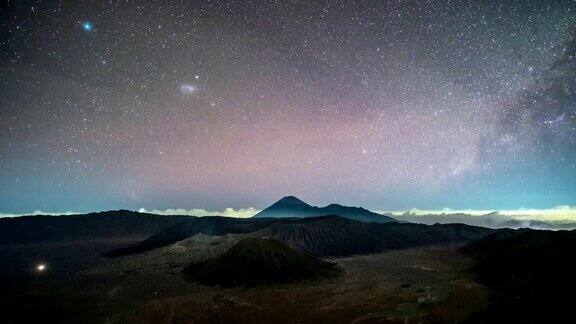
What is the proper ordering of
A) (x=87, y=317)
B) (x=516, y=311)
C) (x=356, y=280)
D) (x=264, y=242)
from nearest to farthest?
(x=516, y=311)
(x=87, y=317)
(x=356, y=280)
(x=264, y=242)

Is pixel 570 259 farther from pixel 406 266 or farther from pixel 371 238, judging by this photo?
pixel 371 238

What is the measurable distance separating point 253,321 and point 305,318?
470 cm

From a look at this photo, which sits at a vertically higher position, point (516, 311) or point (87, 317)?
point (516, 311)

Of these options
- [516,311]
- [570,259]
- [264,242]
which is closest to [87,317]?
[264,242]

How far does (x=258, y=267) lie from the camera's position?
153 ft

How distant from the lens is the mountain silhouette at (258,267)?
44469mm

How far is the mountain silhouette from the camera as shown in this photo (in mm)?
44469

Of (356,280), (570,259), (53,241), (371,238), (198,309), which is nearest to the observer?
(198,309)

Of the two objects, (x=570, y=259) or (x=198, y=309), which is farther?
(x=570, y=259)

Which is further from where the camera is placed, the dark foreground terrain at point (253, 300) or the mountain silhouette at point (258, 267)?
the mountain silhouette at point (258, 267)

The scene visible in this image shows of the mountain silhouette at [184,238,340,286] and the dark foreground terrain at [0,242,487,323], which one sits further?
the mountain silhouette at [184,238,340,286]

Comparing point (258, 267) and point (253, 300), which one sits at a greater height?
point (258, 267)

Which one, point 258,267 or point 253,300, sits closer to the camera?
point 253,300

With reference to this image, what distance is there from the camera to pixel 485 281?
41000mm
